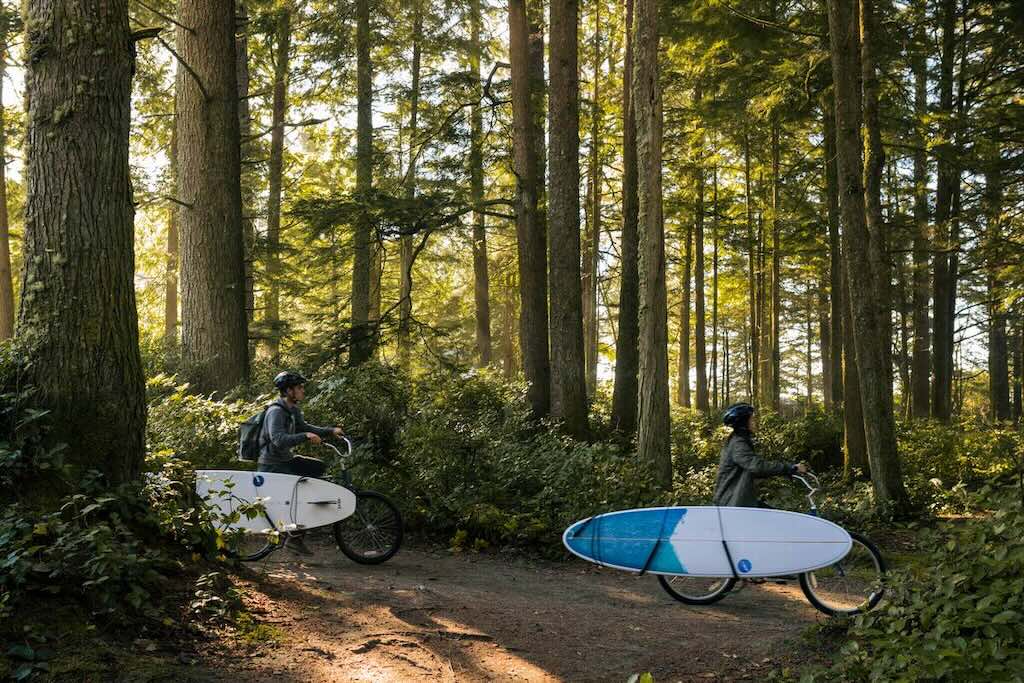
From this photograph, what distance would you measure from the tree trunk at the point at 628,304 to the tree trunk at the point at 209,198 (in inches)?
297

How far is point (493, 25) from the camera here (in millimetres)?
19828

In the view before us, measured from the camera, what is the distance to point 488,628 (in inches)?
244

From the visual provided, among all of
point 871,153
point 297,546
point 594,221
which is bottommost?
point 297,546

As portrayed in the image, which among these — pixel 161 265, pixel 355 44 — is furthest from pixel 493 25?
pixel 161 265

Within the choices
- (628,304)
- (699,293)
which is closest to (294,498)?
(628,304)

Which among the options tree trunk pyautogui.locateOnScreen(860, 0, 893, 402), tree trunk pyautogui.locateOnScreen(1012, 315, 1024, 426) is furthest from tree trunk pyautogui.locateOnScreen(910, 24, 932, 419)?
tree trunk pyautogui.locateOnScreen(1012, 315, 1024, 426)

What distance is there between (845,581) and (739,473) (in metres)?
1.31

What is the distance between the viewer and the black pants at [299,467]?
834 centimetres

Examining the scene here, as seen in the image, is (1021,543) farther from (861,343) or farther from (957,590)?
(861,343)

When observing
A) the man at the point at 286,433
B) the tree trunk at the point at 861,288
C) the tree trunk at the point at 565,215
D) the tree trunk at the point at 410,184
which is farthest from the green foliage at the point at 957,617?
the tree trunk at the point at 410,184

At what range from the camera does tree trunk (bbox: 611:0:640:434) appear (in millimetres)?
15703

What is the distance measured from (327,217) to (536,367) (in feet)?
16.4

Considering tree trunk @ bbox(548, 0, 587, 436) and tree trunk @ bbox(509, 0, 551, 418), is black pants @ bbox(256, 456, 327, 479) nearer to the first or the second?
tree trunk @ bbox(548, 0, 587, 436)

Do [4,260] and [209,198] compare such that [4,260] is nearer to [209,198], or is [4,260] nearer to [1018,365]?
[209,198]
